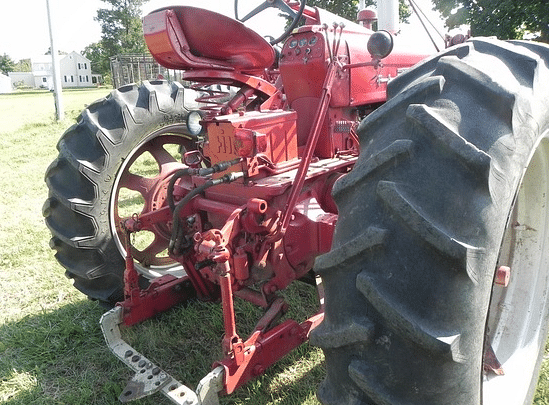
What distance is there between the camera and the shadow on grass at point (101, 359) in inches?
97.1

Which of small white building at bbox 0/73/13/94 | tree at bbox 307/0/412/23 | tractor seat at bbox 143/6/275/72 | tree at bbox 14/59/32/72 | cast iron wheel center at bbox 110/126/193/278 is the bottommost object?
small white building at bbox 0/73/13/94

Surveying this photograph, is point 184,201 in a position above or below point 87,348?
above

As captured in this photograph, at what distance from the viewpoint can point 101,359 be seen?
9.30ft

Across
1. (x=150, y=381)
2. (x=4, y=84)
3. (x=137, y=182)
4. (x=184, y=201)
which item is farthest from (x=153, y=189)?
(x=4, y=84)

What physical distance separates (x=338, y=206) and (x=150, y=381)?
136 centimetres

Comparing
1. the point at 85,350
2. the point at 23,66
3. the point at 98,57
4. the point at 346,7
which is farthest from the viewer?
the point at 23,66

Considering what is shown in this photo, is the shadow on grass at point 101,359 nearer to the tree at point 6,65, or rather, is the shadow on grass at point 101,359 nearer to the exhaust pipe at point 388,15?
the exhaust pipe at point 388,15

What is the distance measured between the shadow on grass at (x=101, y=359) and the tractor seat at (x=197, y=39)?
1600mm

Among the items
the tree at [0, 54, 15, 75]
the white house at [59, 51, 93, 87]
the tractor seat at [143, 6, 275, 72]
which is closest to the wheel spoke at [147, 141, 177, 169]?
the tractor seat at [143, 6, 275, 72]

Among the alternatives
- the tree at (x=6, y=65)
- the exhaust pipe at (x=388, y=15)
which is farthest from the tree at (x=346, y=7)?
the tree at (x=6, y=65)

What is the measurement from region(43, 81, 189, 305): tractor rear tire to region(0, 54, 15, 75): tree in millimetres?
109265

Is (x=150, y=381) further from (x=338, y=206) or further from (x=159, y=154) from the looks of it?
(x=159, y=154)

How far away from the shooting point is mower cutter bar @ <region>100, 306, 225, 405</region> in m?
1.94

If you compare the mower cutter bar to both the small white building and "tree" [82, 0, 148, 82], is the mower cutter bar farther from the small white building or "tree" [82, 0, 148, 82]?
the small white building
